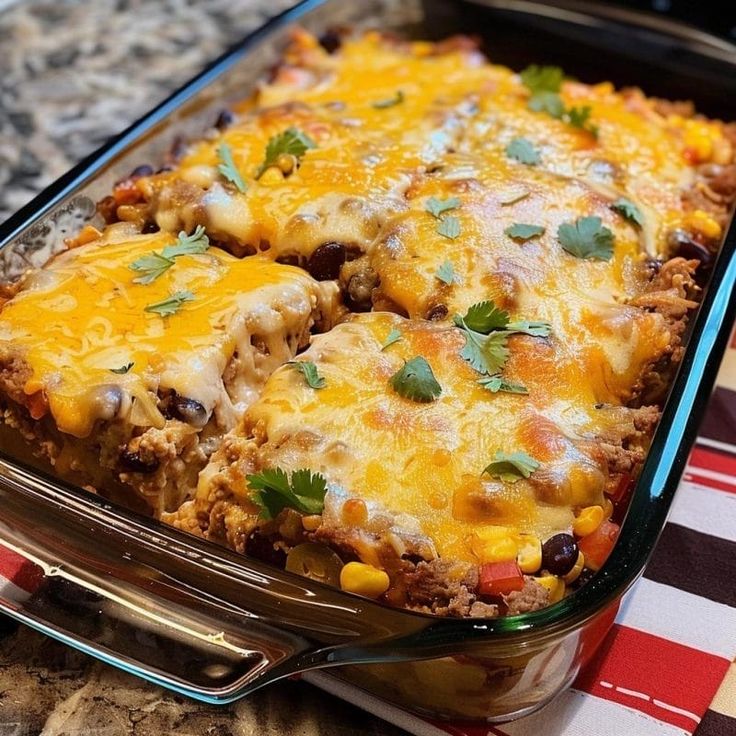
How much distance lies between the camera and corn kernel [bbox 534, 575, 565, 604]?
1.46m

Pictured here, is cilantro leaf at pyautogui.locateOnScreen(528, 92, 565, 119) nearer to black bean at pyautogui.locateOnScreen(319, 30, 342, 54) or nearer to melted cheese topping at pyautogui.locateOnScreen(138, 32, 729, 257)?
melted cheese topping at pyautogui.locateOnScreen(138, 32, 729, 257)

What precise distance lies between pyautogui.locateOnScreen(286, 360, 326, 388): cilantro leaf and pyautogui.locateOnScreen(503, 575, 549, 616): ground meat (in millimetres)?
500

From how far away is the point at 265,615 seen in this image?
4.39ft

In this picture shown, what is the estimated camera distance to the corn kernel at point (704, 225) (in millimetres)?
2262

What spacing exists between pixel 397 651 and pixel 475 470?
1.29 feet

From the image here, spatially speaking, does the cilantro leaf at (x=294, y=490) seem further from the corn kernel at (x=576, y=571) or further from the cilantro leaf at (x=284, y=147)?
the cilantro leaf at (x=284, y=147)

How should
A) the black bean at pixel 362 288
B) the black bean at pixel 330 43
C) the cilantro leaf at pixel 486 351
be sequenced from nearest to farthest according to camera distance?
the cilantro leaf at pixel 486 351 → the black bean at pixel 362 288 → the black bean at pixel 330 43

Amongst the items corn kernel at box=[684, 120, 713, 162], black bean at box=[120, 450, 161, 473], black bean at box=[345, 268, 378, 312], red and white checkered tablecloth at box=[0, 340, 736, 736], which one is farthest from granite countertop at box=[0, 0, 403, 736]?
corn kernel at box=[684, 120, 713, 162]

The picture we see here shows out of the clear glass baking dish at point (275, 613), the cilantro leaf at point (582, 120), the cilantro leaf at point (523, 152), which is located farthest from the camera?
the cilantro leaf at point (582, 120)

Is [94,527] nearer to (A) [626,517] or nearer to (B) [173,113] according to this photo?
(A) [626,517]

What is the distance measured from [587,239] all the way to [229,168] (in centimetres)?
84

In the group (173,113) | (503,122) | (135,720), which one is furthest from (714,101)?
(135,720)

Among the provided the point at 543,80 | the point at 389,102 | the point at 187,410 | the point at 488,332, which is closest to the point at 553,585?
the point at 488,332

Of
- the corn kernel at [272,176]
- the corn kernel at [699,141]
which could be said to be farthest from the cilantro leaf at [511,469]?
the corn kernel at [699,141]
